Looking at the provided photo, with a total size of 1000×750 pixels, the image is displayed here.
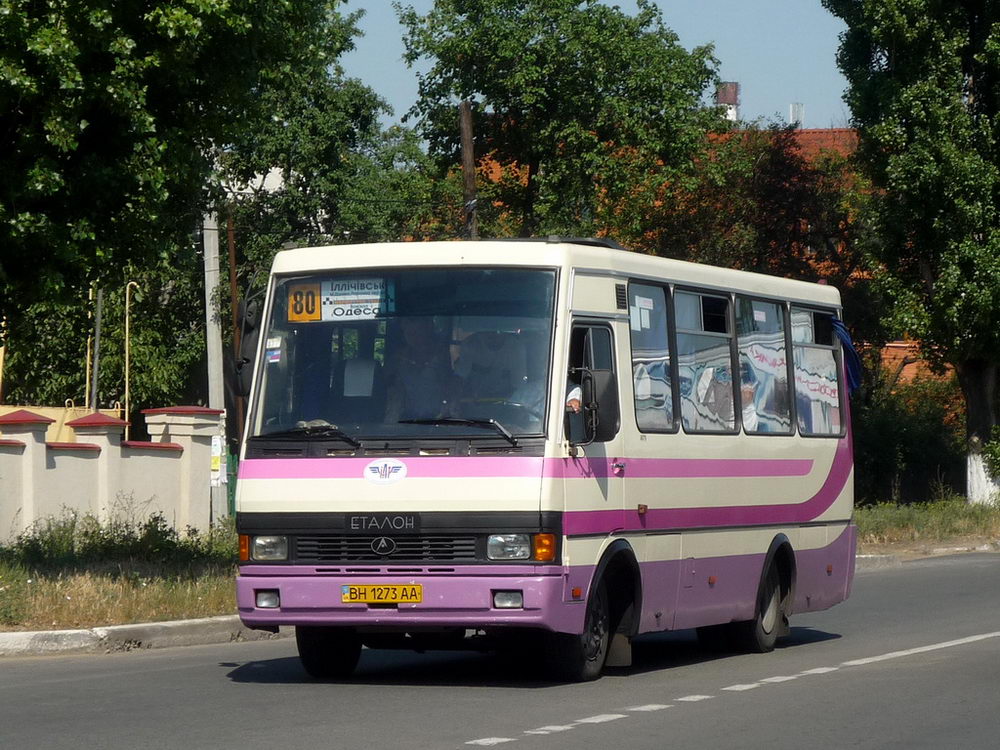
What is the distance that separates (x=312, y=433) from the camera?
1139cm

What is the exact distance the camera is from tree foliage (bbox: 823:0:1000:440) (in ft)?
114

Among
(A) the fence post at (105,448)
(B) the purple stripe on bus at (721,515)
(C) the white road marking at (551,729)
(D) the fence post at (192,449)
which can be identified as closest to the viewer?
(C) the white road marking at (551,729)

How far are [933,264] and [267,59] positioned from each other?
22259 millimetres

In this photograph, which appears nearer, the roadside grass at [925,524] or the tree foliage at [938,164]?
the roadside grass at [925,524]

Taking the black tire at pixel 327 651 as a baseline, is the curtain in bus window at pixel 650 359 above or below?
above

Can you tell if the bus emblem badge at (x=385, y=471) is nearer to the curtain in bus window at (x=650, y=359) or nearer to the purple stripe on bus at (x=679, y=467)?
the purple stripe on bus at (x=679, y=467)

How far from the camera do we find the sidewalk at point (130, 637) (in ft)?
46.4

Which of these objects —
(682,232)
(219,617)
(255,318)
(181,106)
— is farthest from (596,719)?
(682,232)

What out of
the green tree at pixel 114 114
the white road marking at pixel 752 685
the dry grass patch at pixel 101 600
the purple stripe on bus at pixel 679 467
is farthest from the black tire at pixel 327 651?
the green tree at pixel 114 114

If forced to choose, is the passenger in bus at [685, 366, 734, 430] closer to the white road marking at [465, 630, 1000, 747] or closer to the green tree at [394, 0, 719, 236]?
the white road marking at [465, 630, 1000, 747]

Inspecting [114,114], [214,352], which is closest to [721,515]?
[114,114]

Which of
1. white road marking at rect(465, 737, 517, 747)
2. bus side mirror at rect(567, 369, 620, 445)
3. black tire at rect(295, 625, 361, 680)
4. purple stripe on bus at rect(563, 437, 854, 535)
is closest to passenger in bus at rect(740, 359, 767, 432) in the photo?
purple stripe on bus at rect(563, 437, 854, 535)

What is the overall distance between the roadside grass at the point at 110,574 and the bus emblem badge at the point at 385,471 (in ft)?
15.6

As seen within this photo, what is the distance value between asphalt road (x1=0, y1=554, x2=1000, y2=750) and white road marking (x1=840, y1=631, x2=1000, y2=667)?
23mm
